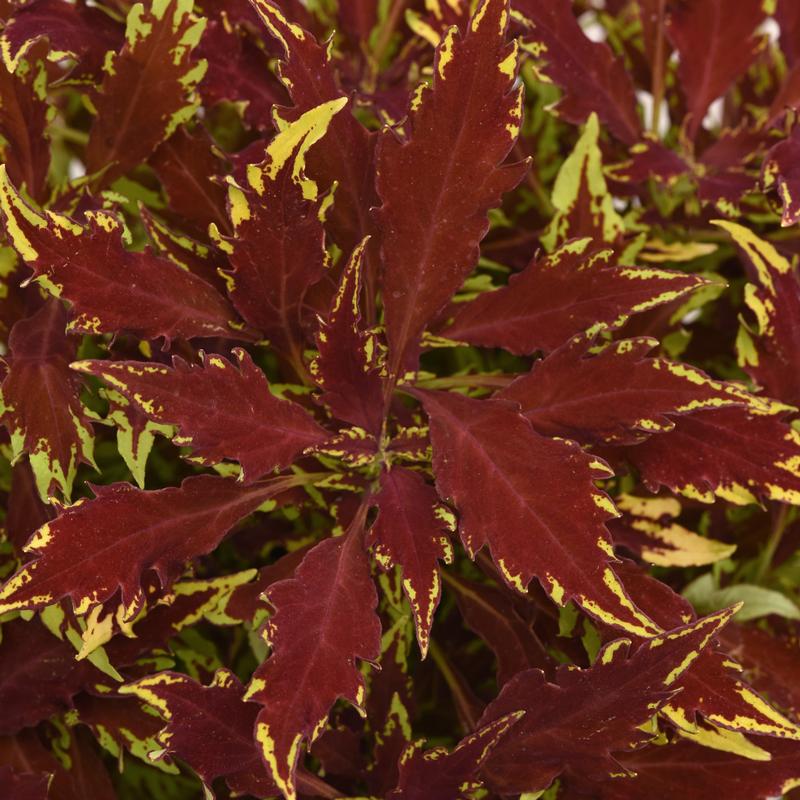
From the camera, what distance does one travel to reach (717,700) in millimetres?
586

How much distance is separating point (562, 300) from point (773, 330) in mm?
157

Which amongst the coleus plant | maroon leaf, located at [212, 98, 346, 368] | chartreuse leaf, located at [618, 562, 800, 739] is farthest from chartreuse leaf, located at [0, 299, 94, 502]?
chartreuse leaf, located at [618, 562, 800, 739]

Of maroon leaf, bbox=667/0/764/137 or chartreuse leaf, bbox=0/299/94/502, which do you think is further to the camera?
maroon leaf, bbox=667/0/764/137

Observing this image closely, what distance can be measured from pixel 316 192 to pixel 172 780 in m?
0.44

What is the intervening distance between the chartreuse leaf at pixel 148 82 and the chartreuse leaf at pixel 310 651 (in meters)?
0.29

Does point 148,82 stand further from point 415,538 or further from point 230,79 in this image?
point 415,538

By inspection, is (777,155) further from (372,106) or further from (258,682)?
(258,682)

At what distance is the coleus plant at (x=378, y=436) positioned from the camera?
1.79ft

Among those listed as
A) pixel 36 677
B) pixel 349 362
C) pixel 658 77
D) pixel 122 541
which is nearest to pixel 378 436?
pixel 349 362

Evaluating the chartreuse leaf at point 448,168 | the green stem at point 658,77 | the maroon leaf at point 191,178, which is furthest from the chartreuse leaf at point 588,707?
the green stem at point 658,77

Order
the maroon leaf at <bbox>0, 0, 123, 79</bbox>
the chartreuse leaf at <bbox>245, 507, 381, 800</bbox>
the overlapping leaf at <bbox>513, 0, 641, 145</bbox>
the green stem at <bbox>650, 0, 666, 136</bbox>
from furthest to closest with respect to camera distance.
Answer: the green stem at <bbox>650, 0, 666, 136</bbox> < the overlapping leaf at <bbox>513, 0, 641, 145</bbox> < the maroon leaf at <bbox>0, 0, 123, 79</bbox> < the chartreuse leaf at <bbox>245, 507, 381, 800</bbox>

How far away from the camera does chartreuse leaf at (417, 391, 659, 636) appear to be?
1.72 feet

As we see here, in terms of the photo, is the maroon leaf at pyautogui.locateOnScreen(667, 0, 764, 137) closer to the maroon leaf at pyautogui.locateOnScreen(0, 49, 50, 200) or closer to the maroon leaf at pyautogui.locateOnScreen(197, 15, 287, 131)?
the maroon leaf at pyautogui.locateOnScreen(197, 15, 287, 131)

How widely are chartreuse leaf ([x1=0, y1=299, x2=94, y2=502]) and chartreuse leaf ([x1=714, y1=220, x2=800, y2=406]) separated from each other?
0.41 meters
